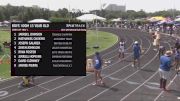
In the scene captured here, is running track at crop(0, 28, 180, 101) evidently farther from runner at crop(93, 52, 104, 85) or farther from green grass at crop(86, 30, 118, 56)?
green grass at crop(86, 30, 118, 56)

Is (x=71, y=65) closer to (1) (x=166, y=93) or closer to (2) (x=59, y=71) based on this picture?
(2) (x=59, y=71)

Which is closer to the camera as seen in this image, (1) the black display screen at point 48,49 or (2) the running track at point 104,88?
(1) the black display screen at point 48,49

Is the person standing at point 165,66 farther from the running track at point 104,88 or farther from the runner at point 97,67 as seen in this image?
the runner at point 97,67

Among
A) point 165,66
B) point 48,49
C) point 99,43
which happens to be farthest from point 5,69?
point 99,43

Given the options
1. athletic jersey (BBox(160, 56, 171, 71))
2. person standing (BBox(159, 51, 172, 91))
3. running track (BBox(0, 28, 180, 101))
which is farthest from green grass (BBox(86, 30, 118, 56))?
athletic jersey (BBox(160, 56, 171, 71))

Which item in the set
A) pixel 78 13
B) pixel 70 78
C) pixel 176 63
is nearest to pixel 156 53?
pixel 176 63

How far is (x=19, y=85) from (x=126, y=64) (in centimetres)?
962

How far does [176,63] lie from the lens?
81.5 ft

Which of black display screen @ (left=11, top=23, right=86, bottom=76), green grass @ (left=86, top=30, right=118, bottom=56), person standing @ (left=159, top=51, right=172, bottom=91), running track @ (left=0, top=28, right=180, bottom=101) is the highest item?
black display screen @ (left=11, top=23, right=86, bottom=76)

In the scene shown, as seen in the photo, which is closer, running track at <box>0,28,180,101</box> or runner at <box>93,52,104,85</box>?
running track at <box>0,28,180,101</box>

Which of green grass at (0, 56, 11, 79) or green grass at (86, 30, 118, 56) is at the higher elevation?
green grass at (86, 30, 118, 56)

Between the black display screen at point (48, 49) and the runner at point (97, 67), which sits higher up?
the black display screen at point (48, 49)

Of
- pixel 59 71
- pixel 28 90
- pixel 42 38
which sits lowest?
pixel 28 90

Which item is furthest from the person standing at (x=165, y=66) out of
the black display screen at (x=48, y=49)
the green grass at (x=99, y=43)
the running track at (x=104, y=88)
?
the green grass at (x=99, y=43)
